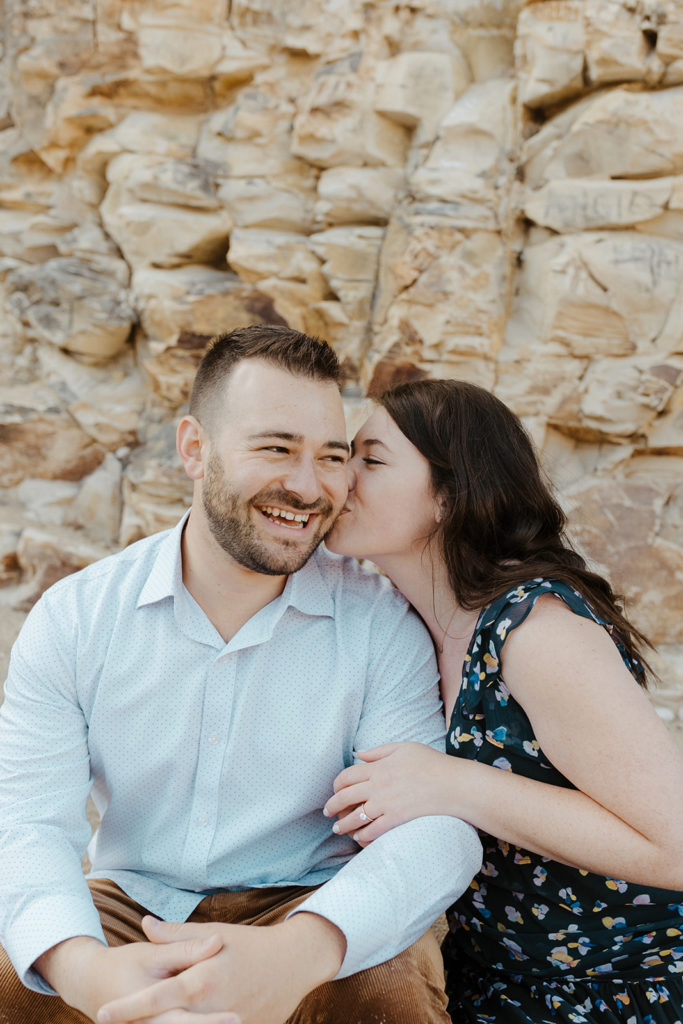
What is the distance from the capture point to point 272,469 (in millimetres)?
1960

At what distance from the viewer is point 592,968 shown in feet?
6.15

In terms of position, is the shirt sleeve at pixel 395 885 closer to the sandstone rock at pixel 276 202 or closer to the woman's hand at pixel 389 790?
the woman's hand at pixel 389 790

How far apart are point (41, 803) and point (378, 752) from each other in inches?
29.0

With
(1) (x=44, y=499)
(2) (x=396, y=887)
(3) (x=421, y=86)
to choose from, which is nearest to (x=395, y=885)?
(2) (x=396, y=887)

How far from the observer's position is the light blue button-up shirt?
1880mm

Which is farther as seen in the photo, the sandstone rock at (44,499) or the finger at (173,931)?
the sandstone rock at (44,499)

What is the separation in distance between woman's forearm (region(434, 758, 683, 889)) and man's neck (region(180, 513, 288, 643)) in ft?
1.98

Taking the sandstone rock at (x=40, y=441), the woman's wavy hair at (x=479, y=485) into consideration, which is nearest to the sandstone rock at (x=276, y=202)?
the sandstone rock at (x=40, y=441)

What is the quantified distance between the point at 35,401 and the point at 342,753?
155 inches

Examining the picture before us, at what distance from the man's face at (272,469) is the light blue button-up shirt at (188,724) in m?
0.16

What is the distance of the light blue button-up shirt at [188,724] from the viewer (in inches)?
74.0

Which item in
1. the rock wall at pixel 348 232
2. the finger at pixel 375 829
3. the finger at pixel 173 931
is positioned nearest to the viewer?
the finger at pixel 173 931

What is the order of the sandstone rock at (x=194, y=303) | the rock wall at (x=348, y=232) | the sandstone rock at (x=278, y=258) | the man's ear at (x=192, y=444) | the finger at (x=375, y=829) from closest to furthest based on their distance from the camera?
the finger at (x=375, y=829), the man's ear at (x=192, y=444), the rock wall at (x=348, y=232), the sandstone rock at (x=278, y=258), the sandstone rock at (x=194, y=303)

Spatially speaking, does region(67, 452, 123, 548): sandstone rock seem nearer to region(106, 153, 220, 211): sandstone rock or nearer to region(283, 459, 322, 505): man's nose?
region(106, 153, 220, 211): sandstone rock
